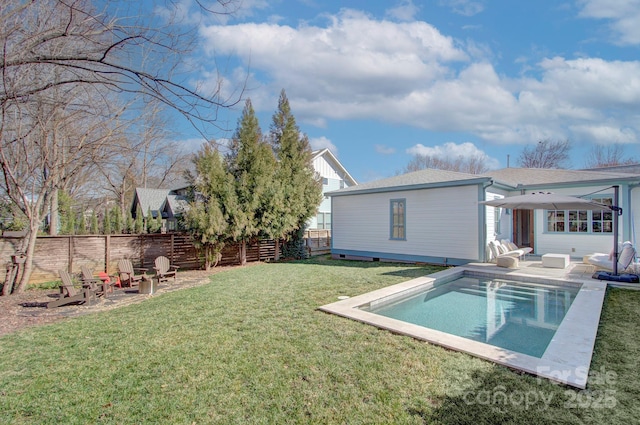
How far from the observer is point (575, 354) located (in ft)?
11.6

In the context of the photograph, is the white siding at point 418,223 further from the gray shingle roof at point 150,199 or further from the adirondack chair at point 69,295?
the gray shingle roof at point 150,199

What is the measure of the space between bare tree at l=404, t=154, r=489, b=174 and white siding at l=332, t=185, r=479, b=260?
26736mm

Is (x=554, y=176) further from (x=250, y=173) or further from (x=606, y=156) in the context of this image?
(x=606, y=156)

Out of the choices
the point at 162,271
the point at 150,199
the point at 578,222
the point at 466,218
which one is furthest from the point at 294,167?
the point at 150,199

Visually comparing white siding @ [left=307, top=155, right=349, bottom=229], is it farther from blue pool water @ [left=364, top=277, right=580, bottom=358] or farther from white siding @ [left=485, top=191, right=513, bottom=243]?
blue pool water @ [left=364, top=277, right=580, bottom=358]

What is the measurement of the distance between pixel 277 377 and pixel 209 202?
884 centimetres

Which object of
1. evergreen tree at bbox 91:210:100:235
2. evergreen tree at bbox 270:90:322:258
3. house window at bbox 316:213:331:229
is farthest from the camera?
house window at bbox 316:213:331:229

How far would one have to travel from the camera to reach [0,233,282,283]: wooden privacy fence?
9086mm

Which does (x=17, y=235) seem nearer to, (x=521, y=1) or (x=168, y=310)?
(x=168, y=310)

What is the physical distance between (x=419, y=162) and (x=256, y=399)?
39.3 metres

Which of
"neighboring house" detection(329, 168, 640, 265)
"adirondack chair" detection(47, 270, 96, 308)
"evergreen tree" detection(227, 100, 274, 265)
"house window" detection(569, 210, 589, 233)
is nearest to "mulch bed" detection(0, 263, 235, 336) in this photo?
"adirondack chair" detection(47, 270, 96, 308)

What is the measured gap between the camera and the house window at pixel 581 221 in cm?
1111

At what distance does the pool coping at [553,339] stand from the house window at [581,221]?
530 centimetres

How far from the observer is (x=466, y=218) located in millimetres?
10328
